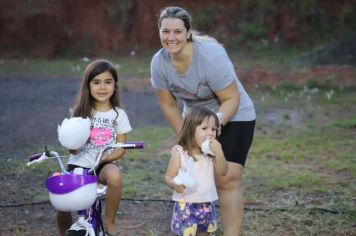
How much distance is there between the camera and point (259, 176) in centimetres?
651

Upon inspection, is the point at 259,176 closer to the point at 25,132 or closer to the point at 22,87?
the point at 25,132

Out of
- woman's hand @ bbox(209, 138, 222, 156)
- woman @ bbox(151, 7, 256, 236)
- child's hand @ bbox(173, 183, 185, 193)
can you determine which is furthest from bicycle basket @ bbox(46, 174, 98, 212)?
woman @ bbox(151, 7, 256, 236)

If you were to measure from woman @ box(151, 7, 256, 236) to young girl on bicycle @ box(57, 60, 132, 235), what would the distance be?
39 cm

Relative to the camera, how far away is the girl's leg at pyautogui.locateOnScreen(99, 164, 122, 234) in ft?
12.2

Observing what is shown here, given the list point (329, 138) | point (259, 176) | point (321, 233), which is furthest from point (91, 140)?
point (329, 138)

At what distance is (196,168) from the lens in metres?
3.63

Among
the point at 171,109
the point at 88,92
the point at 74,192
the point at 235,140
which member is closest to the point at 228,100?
the point at 235,140

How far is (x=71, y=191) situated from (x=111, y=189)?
0.47 m

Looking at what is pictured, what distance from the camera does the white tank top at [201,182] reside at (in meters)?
3.61

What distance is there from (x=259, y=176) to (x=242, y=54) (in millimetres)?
13728

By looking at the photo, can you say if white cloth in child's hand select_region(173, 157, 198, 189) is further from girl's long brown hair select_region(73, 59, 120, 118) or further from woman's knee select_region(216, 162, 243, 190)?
girl's long brown hair select_region(73, 59, 120, 118)

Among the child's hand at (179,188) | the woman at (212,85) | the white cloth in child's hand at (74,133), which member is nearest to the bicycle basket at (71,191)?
the white cloth in child's hand at (74,133)

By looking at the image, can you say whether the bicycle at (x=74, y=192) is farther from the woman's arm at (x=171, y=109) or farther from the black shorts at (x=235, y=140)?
the black shorts at (x=235, y=140)

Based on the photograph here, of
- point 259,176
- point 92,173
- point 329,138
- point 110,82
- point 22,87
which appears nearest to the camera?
point 92,173
